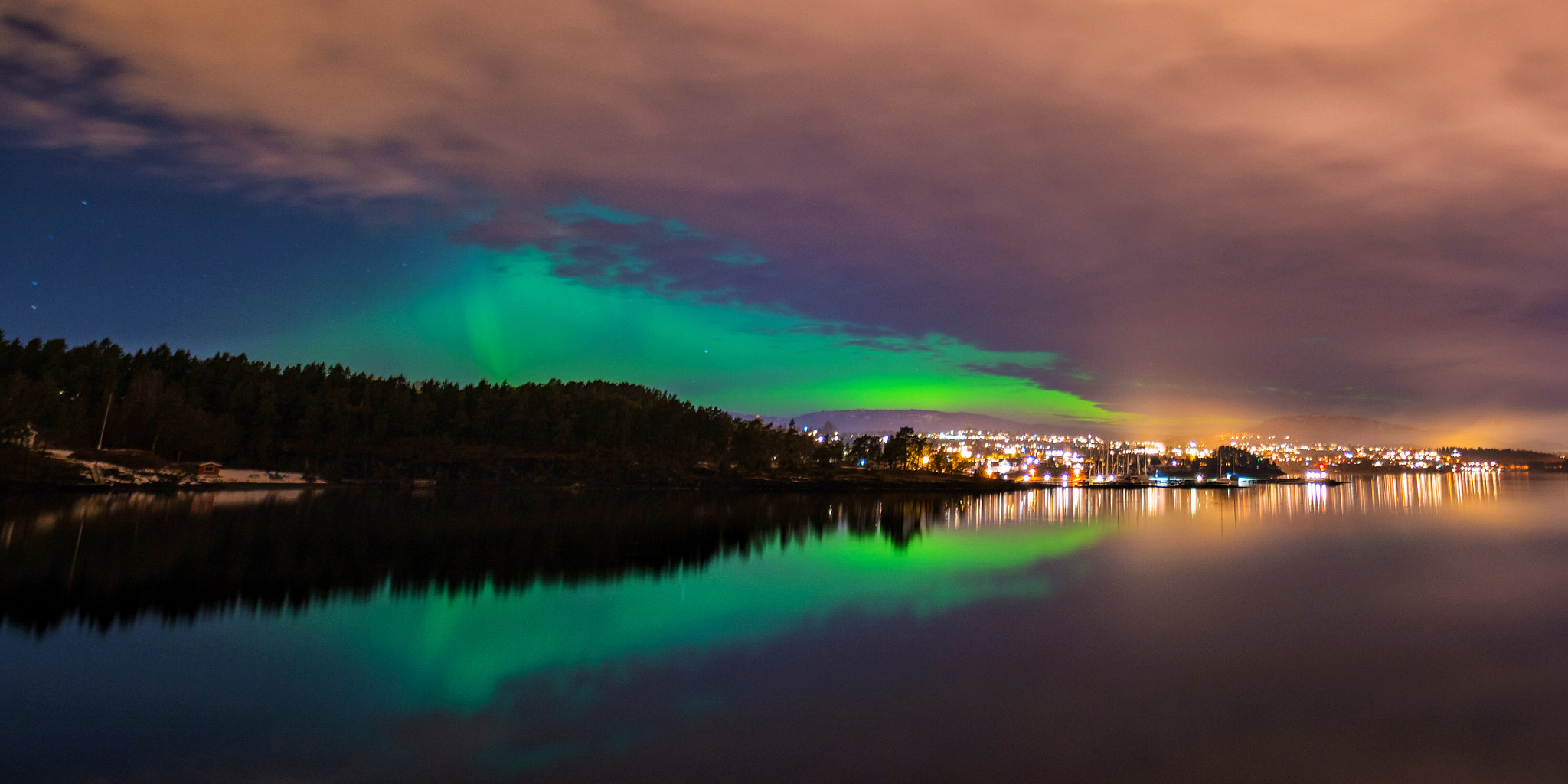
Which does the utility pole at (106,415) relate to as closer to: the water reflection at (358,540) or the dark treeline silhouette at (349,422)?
the dark treeline silhouette at (349,422)

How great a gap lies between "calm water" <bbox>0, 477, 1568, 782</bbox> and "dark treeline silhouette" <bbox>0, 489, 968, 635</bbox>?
21 centimetres

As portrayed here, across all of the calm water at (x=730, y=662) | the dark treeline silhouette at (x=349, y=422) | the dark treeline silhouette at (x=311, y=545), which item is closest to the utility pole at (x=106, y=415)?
the dark treeline silhouette at (x=349, y=422)

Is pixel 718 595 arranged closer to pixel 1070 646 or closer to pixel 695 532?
pixel 1070 646

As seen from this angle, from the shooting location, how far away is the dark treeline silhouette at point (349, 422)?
68.2 metres

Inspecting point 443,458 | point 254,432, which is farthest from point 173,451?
point 443,458

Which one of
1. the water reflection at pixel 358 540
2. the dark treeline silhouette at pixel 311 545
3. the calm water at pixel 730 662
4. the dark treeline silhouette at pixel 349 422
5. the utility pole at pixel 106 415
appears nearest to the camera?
the calm water at pixel 730 662

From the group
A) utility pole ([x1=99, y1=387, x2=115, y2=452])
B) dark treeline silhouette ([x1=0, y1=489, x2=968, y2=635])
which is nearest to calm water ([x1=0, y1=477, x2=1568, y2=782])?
dark treeline silhouette ([x1=0, y1=489, x2=968, y2=635])

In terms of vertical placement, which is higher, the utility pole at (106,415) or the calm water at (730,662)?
the utility pole at (106,415)

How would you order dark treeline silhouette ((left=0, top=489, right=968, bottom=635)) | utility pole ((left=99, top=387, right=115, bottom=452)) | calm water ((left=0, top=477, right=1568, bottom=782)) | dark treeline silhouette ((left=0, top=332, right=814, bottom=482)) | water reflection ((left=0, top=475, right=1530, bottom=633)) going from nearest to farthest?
calm water ((left=0, top=477, right=1568, bottom=782)), dark treeline silhouette ((left=0, top=489, right=968, bottom=635)), water reflection ((left=0, top=475, right=1530, bottom=633)), utility pole ((left=99, top=387, right=115, bottom=452)), dark treeline silhouette ((left=0, top=332, right=814, bottom=482))

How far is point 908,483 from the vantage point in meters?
114

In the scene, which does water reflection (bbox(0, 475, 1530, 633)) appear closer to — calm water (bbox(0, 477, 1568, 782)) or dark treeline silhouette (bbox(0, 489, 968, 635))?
dark treeline silhouette (bbox(0, 489, 968, 635))

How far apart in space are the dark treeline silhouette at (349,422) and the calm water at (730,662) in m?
37.5

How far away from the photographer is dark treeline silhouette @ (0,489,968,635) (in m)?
20.2

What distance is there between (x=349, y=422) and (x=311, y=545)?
203 feet
